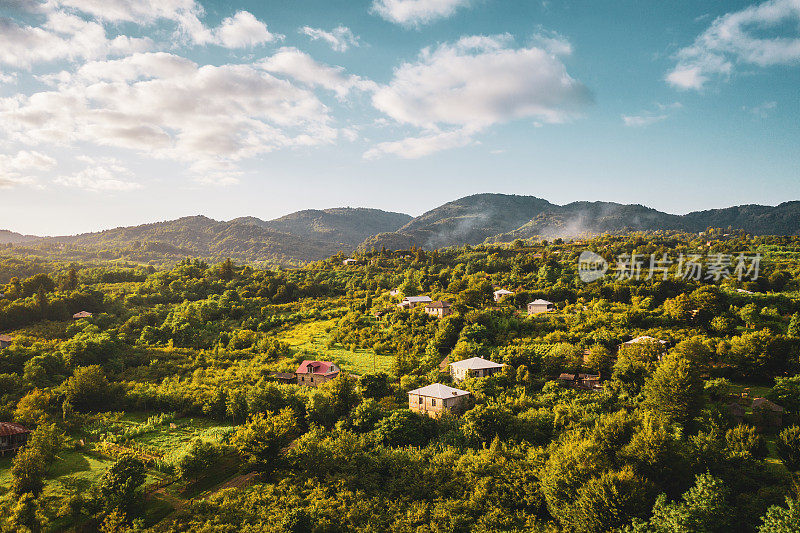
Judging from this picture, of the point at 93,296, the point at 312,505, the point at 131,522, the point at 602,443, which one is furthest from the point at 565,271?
the point at 93,296

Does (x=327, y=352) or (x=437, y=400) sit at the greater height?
(x=437, y=400)

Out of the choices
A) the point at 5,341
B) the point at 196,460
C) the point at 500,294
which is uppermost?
the point at 500,294

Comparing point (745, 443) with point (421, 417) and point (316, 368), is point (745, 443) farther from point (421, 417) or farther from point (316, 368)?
point (316, 368)

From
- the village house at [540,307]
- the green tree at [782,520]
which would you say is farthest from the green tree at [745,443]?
the village house at [540,307]

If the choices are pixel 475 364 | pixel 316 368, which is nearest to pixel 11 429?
pixel 316 368
